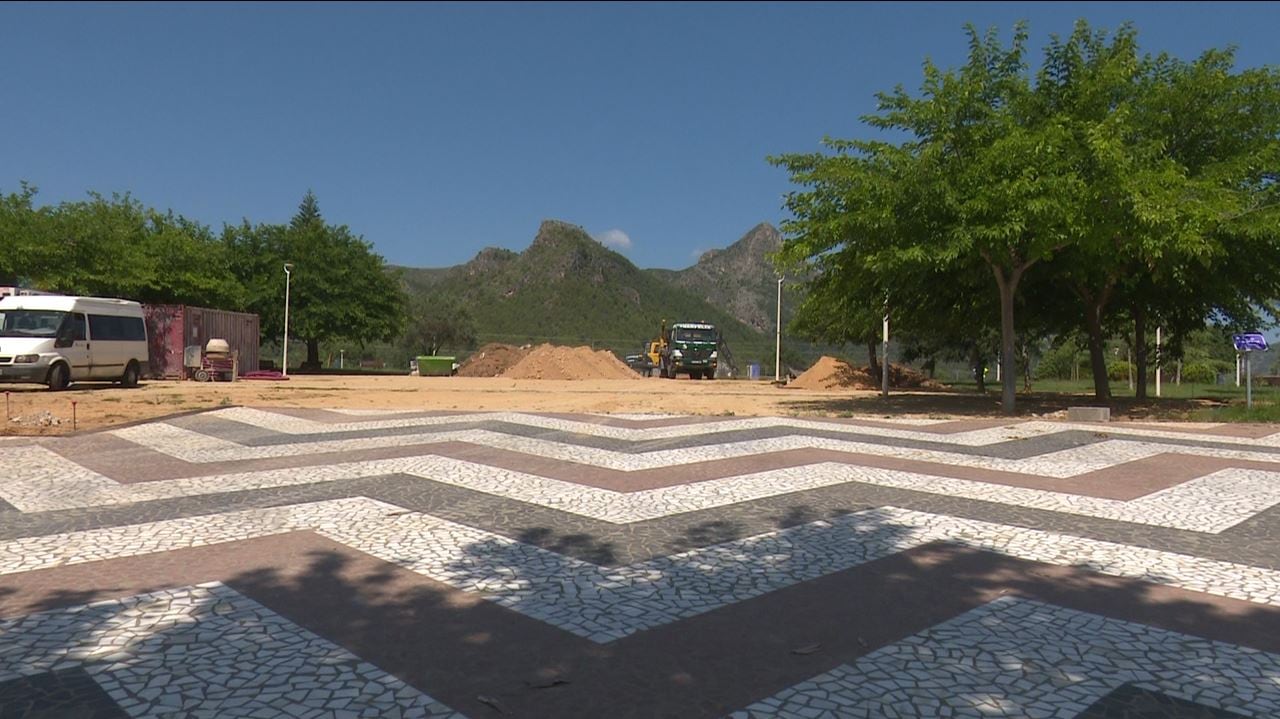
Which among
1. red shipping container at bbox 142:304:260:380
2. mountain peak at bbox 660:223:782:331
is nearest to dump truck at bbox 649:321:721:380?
red shipping container at bbox 142:304:260:380

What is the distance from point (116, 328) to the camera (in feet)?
70.6

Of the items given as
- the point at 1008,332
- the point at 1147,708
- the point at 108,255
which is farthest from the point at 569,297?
the point at 1147,708

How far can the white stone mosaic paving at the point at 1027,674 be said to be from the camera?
295 cm

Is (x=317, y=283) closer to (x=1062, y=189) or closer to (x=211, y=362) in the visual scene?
(x=211, y=362)

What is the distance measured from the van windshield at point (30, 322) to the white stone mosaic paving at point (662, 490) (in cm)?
1239

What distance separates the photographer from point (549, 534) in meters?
5.71

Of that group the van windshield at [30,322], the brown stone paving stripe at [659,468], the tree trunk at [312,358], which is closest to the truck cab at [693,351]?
the tree trunk at [312,358]

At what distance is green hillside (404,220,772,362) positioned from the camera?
290ft

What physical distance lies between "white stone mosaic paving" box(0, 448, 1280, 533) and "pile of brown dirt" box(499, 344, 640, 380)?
31985 millimetres

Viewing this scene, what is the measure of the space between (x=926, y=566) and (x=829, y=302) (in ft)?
52.7

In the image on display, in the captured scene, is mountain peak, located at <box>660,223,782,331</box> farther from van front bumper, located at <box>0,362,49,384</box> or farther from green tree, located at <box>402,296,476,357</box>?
van front bumper, located at <box>0,362,49,384</box>

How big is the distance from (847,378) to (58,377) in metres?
31.3

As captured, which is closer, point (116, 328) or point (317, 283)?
point (116, 328)

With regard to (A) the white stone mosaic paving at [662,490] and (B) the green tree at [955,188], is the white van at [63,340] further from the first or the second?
(B) the green tree at [955,188]
